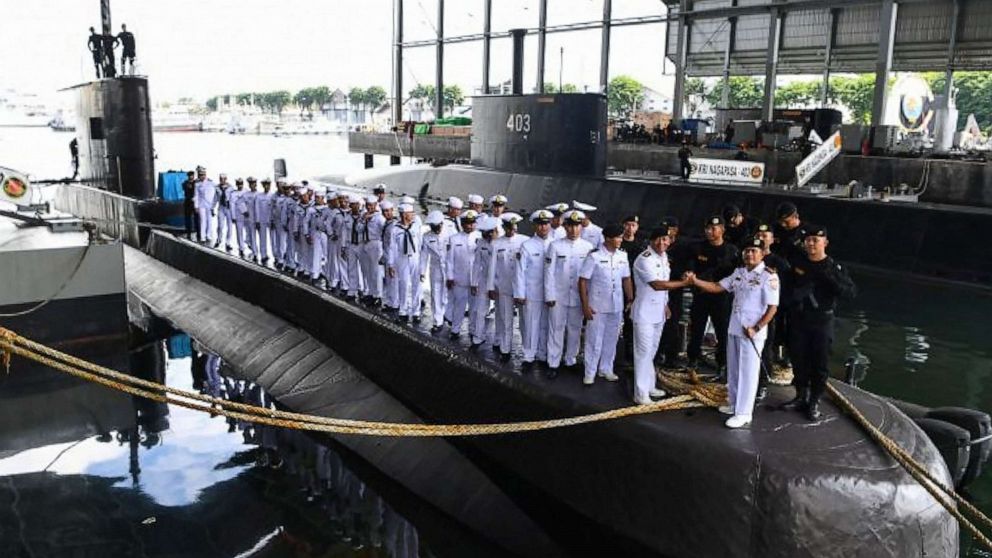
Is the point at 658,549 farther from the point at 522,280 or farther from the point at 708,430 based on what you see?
the point at 522,280

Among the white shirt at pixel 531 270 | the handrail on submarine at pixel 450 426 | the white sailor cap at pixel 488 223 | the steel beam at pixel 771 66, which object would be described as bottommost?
the handrail on submarine at pixel 450 426

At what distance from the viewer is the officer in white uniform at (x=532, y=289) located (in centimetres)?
688

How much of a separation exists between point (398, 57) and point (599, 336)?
153 feet

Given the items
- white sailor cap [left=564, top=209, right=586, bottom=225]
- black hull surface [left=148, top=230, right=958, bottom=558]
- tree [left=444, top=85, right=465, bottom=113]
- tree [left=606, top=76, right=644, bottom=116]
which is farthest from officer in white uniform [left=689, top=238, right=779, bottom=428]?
tree [left=444, top=85, right=465, bottom=113]

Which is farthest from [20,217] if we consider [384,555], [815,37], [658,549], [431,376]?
[815,37]

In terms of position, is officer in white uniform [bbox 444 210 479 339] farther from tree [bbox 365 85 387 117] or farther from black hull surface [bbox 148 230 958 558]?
tree [bbox 365 85 387 117]

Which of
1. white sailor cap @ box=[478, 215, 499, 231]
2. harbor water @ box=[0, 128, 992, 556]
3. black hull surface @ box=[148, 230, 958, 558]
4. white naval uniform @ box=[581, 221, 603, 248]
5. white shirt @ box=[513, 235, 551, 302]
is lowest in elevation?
harbor water @ box=[0, 128, 992, 556]

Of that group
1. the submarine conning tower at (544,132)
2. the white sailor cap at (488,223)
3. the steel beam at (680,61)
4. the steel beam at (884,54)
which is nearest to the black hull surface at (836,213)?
the submarine conning tower at (544,132)

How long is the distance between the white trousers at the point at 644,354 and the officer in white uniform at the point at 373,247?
14.3ft

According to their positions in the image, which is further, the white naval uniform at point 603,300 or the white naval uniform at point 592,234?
the white naval uniform at point 592,234

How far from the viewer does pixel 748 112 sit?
34.5 metres

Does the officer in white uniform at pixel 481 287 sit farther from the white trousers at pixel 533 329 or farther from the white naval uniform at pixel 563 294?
the white naval uniform at pixel 563 294

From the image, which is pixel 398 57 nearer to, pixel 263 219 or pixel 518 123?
pixel 518 123

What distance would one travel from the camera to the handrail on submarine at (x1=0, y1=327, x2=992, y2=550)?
14.6 feet
